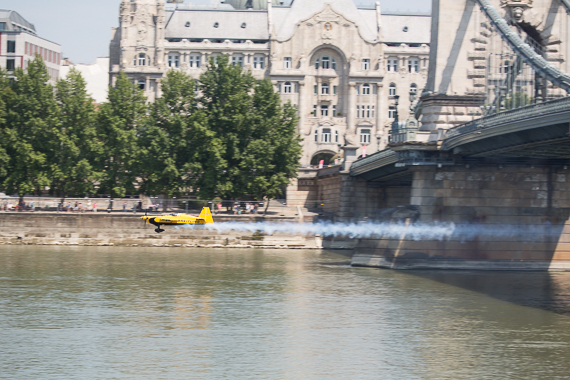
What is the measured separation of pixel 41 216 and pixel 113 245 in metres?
7.03

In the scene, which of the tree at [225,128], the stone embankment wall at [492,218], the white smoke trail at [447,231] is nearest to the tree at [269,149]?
the tree at [225,128]

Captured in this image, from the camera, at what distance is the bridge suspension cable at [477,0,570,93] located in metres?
40.6

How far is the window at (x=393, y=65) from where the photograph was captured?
11768cm

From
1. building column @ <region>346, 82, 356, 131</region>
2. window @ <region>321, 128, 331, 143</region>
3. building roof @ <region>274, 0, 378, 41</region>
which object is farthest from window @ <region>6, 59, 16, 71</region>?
building column @ <region>346, 82, 356, 131</region>

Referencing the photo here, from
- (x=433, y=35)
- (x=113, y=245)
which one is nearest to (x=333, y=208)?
(x=113, y=245)

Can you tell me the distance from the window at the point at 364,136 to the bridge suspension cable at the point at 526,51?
62.6 m

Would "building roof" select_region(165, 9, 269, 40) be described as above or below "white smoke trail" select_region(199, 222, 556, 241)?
above

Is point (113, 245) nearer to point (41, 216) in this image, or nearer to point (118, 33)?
point (41, 216)

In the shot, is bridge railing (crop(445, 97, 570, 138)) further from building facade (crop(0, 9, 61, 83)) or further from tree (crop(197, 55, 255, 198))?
building facade (crop(0, 9, 61, 83))

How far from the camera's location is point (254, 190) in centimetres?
7488

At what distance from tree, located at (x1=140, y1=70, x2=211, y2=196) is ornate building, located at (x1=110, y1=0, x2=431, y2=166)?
35.6 meters

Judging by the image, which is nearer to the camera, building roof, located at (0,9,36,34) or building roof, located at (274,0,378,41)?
building roof, located at (274,0,378,41)

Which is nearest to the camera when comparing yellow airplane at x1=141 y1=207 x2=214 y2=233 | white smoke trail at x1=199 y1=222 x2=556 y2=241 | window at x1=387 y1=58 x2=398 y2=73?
white smoke trail at x1=199 y1=222 x2=556 y2=241

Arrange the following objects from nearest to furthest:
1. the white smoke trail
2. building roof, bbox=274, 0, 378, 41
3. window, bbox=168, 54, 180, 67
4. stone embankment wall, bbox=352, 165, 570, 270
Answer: the white smoke trail < stone embankment wall, bbox=352, 165, 570, 270 < building roof, bbox=274, 0, 378, 41 < window, bbox=168, 54, 180, 67
